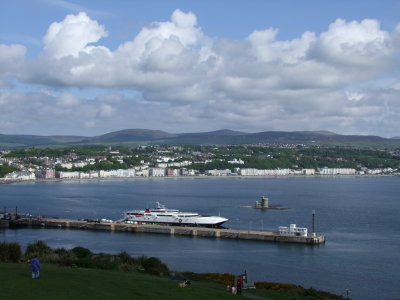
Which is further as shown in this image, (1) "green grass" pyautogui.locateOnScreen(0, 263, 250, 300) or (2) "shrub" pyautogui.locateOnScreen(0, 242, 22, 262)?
(2) "shrub" pyautogui.locateOnScreen(0, 242, 22, 262)

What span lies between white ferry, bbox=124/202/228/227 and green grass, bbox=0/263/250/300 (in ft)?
90.4

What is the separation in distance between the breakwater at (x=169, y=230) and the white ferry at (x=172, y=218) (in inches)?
97.7

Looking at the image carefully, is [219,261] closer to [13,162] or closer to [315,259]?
[315,259]

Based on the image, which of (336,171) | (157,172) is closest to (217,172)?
(157,172)

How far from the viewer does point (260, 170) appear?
509 ft

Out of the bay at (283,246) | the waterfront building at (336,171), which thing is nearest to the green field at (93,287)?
the bay at (283,246)

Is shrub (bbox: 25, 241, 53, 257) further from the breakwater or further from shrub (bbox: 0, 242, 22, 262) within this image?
the breakwater

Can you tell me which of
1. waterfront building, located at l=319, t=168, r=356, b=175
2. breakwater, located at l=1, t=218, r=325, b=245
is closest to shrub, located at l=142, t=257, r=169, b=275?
breakwater, located at l=1, t=218, r=325, b=245

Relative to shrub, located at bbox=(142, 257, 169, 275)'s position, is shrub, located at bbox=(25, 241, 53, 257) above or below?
above

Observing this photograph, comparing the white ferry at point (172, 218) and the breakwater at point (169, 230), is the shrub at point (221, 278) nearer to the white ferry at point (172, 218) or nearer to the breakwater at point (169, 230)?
the breakwater at point (169, 230)

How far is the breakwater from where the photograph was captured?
35.6 metres

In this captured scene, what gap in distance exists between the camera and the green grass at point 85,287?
12172mm

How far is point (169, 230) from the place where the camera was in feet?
132

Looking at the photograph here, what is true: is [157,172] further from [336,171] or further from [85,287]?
[85,287]
